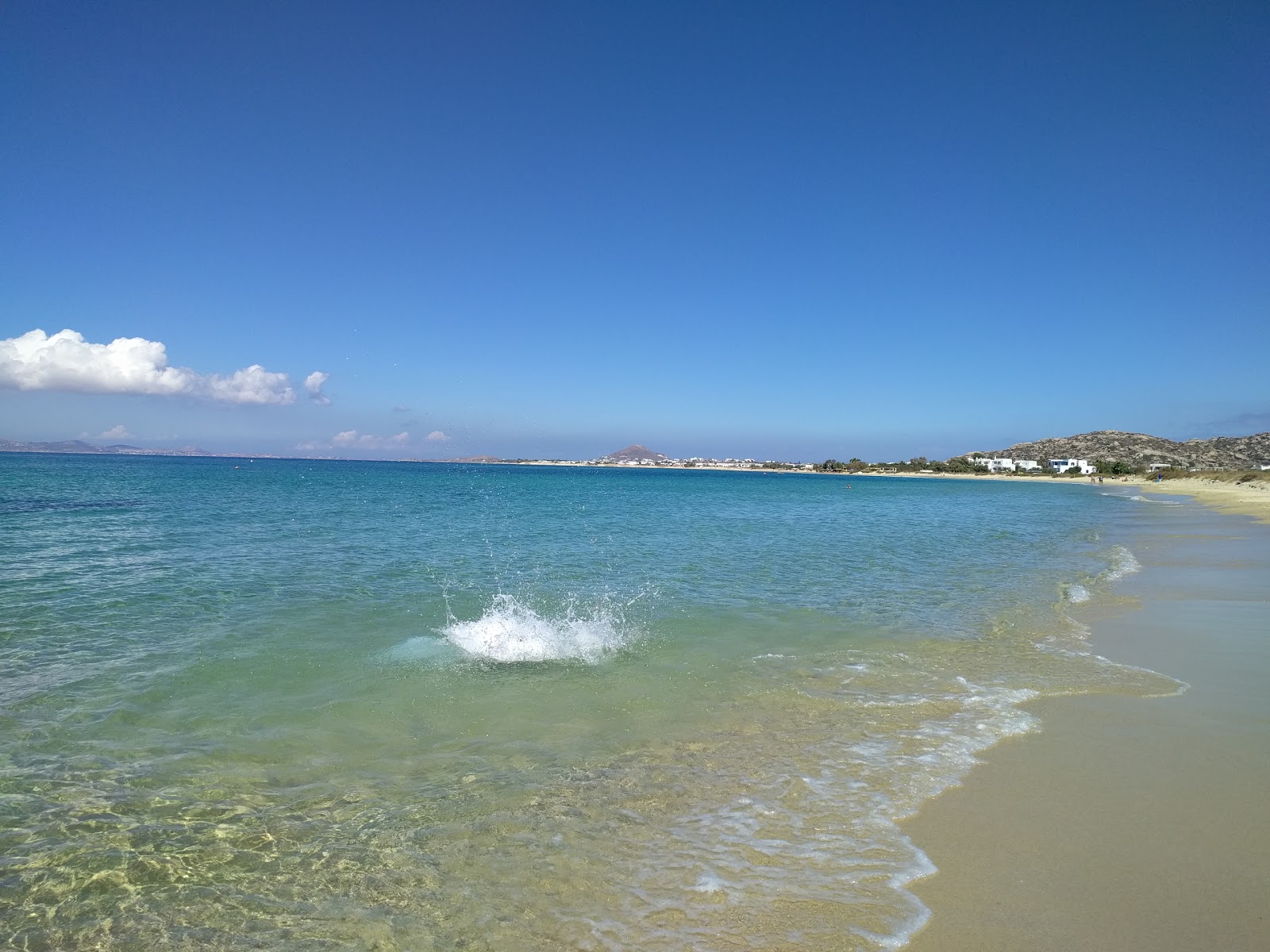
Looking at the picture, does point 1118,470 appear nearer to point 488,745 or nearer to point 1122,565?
point 1122,565

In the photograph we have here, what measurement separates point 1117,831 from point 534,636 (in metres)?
8.18

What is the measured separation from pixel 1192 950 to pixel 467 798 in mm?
4966

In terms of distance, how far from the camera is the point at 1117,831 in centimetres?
514

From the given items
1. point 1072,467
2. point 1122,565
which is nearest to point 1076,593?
point 1122,565

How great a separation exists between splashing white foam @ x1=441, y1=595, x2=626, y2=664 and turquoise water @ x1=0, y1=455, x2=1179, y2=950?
0.24ft

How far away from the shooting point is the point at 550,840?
16.9 ft

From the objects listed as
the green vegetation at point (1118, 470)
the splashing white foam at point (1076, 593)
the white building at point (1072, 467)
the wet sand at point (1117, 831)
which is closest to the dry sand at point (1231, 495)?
the splashing white foam at point (1076, 593)

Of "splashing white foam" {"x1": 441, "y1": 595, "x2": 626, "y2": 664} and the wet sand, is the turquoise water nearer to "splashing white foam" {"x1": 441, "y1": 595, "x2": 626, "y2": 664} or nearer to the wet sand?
"splashing white foam" {"x1": 441, "y1": 595, "x2": 626, "y2": 664}

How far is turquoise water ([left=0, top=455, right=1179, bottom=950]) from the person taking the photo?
14.2 feet

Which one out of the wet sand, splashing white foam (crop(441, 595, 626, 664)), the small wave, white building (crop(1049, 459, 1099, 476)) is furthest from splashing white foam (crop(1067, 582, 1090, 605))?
white building (crop(1049, 459, 1099, 476))

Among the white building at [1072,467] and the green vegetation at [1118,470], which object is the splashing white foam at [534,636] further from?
the white building at [1072,467]

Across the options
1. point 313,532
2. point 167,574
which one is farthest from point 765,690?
point 313,532

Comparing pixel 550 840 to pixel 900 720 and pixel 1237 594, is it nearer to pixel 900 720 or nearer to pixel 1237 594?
pixel 900 720

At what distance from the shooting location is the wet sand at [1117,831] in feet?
13.4
